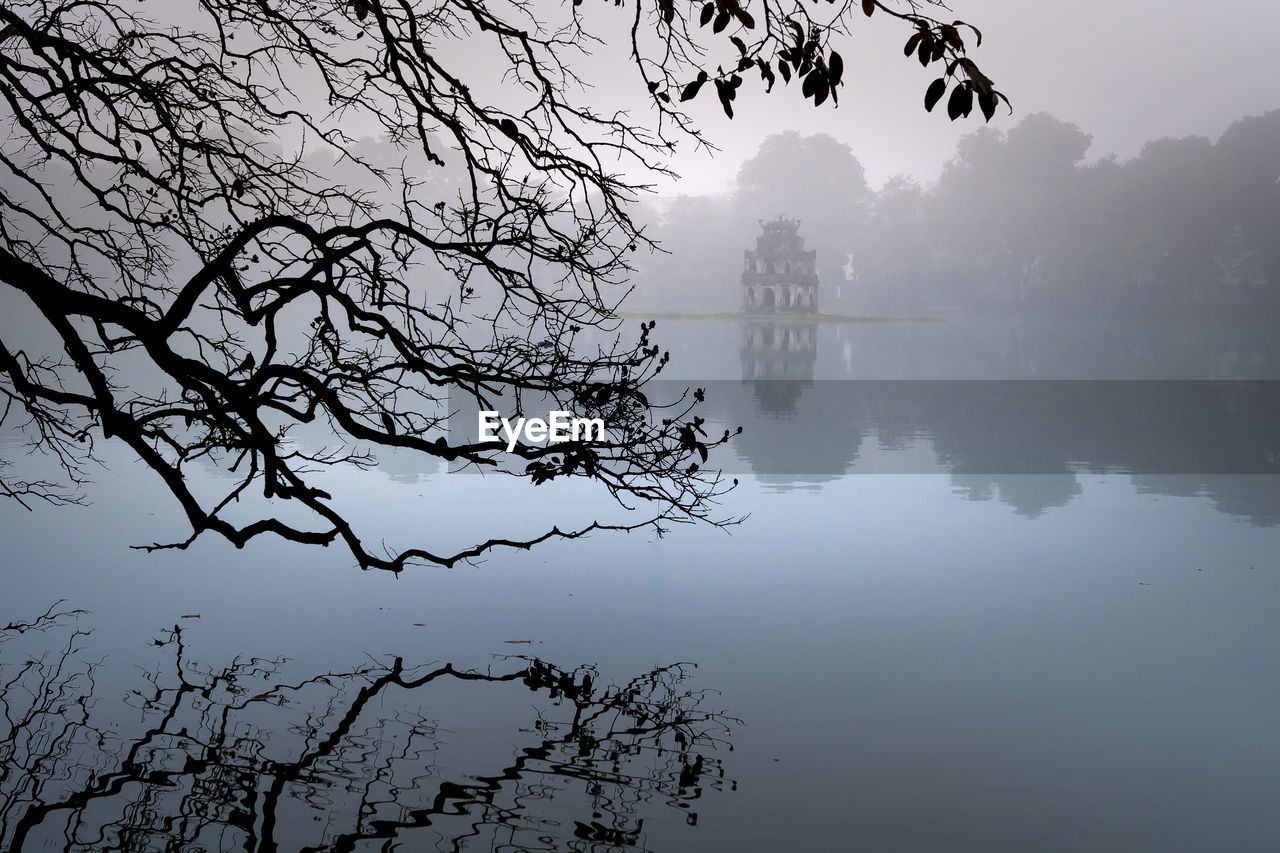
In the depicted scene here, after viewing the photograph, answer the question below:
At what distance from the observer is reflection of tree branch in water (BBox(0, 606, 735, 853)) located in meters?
4.56

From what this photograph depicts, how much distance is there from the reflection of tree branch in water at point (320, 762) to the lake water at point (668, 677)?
20 millimetres

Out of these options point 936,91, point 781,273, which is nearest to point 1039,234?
point 781,273

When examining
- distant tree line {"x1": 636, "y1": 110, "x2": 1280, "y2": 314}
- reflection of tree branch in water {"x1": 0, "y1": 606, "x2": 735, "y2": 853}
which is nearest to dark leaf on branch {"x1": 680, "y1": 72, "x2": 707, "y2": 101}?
reflection of tree branch in water {"x1": 0, "y1": 606, "x2": 735, "y2": 853}

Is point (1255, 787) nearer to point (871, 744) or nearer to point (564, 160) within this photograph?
point (871, 744)

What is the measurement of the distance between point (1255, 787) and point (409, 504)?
9.18 m

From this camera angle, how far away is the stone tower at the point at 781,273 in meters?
53.3

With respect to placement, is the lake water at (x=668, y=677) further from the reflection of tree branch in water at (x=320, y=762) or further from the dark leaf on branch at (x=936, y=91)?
the dark leaf on branch at (x=936, y=91)

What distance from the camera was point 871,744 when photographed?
5.85 metres

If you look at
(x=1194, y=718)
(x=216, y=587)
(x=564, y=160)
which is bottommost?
(x=1194, y=718)

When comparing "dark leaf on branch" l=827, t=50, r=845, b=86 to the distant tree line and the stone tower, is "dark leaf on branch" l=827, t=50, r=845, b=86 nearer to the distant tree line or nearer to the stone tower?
the stone tower

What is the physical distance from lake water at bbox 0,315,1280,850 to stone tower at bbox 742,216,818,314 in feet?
131

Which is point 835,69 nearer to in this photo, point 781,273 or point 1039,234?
point 781,273

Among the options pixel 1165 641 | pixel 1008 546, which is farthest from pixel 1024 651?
pixel 1008 546

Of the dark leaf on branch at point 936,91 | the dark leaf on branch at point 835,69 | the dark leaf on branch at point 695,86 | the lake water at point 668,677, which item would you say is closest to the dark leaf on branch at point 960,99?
the dark leaf on branch at point 936,91
